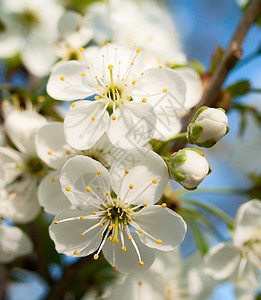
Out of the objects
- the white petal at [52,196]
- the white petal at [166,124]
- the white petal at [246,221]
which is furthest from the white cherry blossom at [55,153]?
the white petal at [246,221]

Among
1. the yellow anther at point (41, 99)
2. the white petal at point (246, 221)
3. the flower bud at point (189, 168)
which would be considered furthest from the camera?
the yellow anther at point (41, 99)

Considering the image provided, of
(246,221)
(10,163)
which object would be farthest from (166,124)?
(10,163)

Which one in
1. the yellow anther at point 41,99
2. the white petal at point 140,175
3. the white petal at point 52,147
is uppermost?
the white petal at point 140,175

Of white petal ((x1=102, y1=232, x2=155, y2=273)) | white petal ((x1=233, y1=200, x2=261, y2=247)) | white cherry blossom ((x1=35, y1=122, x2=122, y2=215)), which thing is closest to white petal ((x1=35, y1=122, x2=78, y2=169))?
white cherry blossom ((x1=35, y1=122, x2=122, y2=215))

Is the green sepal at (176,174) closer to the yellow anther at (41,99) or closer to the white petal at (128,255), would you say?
the white petal at (128,255)

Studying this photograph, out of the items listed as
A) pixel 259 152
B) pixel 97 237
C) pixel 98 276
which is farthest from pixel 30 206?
pixel 259 152

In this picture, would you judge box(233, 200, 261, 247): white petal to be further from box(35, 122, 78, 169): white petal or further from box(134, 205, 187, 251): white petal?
box(35, 122, 78, 169): white petal

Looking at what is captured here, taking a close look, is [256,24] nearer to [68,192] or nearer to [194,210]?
[194,210]
